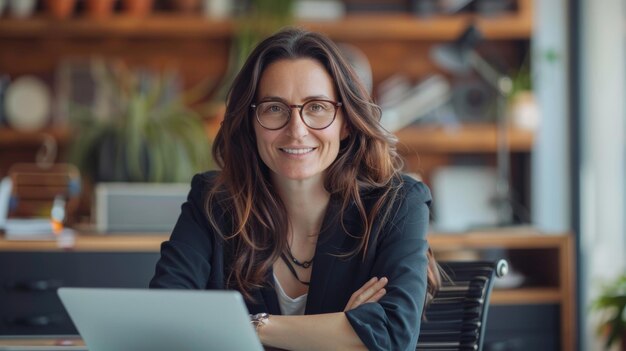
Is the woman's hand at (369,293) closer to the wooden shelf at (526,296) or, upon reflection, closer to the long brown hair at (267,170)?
the long brown hair at (267,170)

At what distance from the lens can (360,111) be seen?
1994 millimetres

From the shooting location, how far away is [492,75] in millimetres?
4328

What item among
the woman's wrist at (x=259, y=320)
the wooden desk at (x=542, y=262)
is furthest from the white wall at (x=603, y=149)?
the woman's wrist at (x=259, y=320)

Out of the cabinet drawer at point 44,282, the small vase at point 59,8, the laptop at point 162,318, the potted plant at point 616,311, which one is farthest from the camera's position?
the small vase at point 59,8

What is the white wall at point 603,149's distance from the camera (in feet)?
13.3

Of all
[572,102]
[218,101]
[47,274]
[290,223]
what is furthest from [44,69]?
[290,223]

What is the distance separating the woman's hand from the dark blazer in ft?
0.05

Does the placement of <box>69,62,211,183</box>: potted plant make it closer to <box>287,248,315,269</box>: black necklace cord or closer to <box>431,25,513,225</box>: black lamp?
<box>431,25,513,225</box>: black lamp

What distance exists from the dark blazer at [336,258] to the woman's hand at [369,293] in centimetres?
2

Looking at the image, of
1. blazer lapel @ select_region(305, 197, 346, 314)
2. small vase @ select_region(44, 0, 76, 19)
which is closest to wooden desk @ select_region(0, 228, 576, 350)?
small vase @ select_region(44, 0, 76, 19)

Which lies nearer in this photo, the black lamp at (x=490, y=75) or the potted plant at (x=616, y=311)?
the potted plant at (x=616, y=311)

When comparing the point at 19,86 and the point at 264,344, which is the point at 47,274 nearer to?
the point at 19,86

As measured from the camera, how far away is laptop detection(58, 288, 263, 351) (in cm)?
135

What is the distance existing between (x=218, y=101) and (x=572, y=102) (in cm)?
161
